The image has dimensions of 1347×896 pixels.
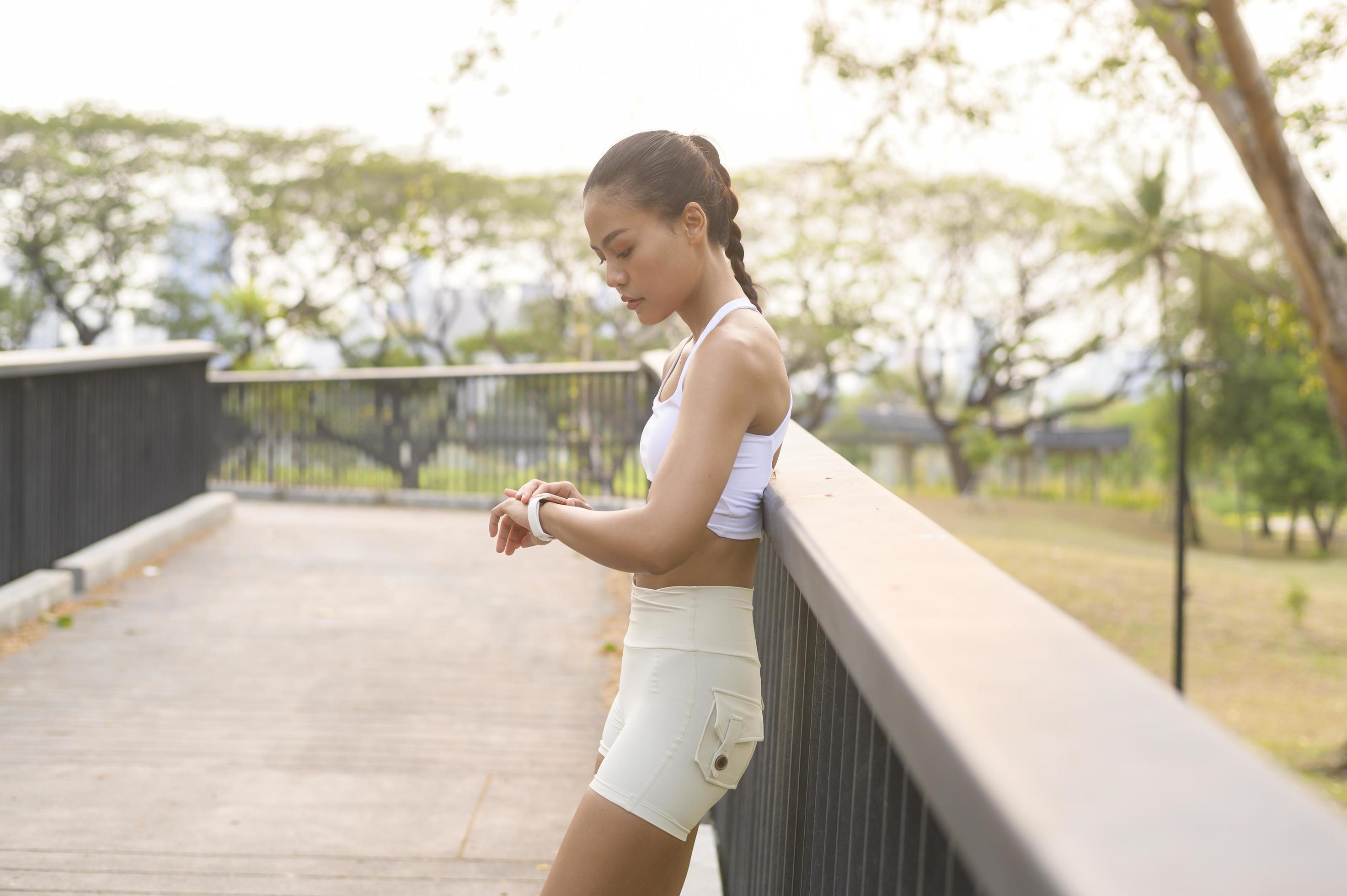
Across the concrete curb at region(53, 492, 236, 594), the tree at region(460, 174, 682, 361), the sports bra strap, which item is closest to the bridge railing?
the sports bra strap

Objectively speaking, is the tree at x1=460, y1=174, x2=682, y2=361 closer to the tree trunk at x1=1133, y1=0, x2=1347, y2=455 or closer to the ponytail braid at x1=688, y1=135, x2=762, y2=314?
the tree trunk at x1=1133, y1=0, x2=1347, y2=455

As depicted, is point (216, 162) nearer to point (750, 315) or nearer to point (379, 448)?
point (379, 448)

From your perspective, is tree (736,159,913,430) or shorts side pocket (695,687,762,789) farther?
tree (736,159,913,430)

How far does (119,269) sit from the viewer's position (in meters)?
32.8

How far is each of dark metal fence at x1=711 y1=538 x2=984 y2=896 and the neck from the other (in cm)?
53

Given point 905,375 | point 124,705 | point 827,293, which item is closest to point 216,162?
point 827,293

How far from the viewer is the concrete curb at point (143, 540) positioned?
7.26 meters

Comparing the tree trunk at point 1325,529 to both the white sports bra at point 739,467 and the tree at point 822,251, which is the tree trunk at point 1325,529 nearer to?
the tree at point 822,251

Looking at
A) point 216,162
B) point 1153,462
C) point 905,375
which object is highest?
point 216,162

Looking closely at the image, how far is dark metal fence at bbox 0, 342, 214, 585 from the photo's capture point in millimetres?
6594

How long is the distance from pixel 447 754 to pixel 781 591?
273 centimetres

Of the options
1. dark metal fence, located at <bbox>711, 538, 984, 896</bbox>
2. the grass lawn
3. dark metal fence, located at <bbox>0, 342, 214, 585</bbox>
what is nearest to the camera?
dark metal fence, located at <bbox>711, 538, 984, 896</bbox>

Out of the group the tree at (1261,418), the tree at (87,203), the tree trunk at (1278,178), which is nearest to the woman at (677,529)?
the tree trunk at (1278,178)

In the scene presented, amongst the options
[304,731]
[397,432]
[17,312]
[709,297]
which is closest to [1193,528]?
[397,432]
